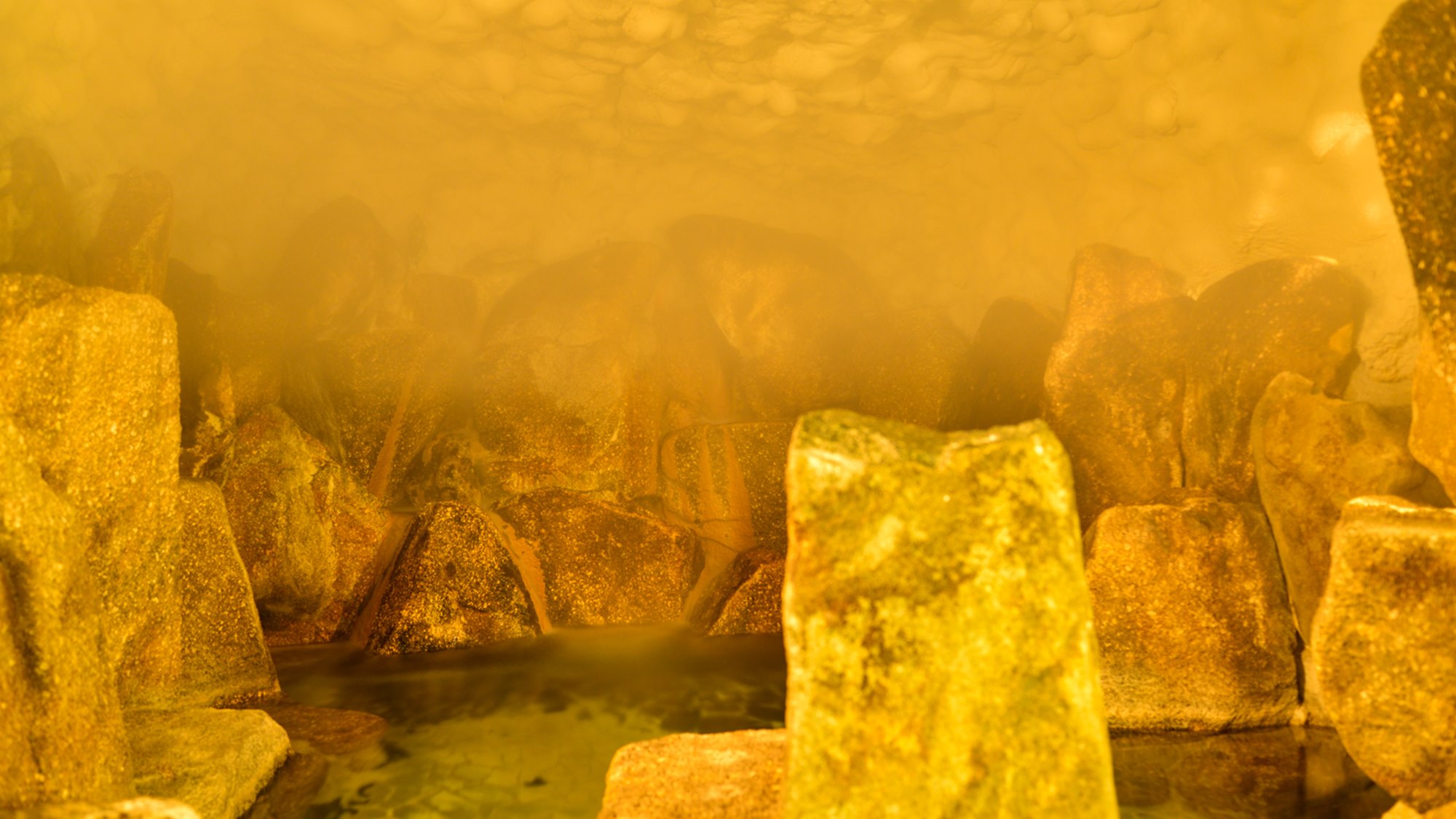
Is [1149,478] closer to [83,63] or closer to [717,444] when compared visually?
[717,444]

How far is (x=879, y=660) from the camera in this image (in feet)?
5.18

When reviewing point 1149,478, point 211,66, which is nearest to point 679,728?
point 1149,478

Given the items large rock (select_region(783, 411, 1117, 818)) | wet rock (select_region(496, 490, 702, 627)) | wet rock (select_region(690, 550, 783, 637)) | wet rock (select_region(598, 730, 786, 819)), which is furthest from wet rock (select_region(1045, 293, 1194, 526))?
large rock (select_region(783, 411, 1117, 818))

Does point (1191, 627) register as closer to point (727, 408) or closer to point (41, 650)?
point (41, 650)

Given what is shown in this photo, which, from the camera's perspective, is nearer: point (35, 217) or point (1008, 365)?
point (35, 217)

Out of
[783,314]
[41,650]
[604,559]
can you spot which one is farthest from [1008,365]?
[41,650]

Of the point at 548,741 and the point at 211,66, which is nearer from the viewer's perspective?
the point at 548,741

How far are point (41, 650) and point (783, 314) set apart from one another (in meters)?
7.17

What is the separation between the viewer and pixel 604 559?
6.93 meters

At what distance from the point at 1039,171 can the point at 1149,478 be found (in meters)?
3.50

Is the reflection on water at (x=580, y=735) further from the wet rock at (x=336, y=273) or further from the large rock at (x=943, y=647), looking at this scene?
the wet rock at (x=336, y=273)

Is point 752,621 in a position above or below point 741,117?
below

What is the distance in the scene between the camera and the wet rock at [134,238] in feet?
16.1

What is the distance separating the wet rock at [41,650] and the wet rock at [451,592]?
3.65 metres
